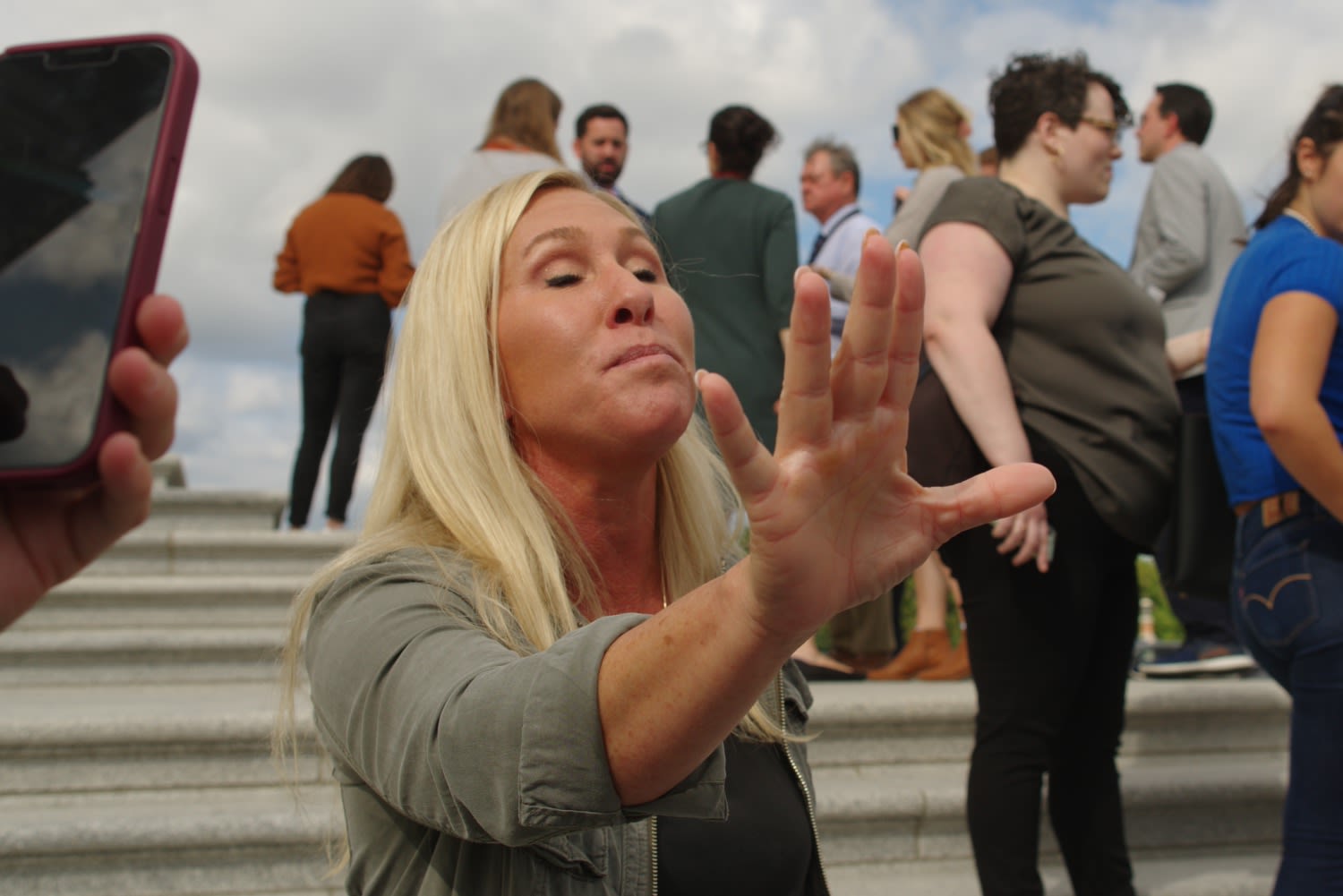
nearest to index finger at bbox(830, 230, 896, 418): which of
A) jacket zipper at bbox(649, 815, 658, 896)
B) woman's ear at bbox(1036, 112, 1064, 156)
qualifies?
jacket zipper at bbox(649, 815, 658, 896)

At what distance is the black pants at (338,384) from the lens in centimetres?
485

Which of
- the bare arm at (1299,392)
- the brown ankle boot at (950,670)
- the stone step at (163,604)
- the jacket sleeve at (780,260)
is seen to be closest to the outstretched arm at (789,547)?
the bare arm at (1299,392)

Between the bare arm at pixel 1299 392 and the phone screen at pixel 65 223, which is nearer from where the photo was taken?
the phone screen at pixel 65 223

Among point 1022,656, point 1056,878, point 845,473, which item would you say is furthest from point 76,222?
point 1056,878

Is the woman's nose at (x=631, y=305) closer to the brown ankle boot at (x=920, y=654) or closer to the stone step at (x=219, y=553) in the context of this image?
the brown ankle boot at (x=920, y=654)

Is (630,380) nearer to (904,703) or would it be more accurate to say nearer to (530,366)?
(530,366)

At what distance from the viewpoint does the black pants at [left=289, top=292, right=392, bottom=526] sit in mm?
4852

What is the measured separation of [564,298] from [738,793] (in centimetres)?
67

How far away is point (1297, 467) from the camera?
1.95 metres

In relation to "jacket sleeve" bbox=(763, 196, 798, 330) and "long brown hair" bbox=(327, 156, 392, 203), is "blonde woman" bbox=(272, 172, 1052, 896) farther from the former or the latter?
"long brown hair" bbox=(327, 156, 392, 203)

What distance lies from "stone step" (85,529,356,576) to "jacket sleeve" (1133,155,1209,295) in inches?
127

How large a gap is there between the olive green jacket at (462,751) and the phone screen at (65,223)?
360mm

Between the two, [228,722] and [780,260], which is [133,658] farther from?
[780,260]

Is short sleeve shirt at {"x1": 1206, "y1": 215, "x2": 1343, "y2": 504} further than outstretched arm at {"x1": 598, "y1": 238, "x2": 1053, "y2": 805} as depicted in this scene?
Yes
